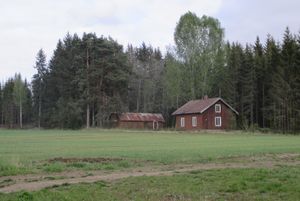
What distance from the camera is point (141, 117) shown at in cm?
11188

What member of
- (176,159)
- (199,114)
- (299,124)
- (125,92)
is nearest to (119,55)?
(125,92)

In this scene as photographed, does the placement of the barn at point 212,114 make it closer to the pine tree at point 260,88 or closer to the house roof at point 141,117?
the pine tree at point 260,88

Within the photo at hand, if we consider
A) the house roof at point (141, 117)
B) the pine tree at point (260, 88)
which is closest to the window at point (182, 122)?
the pine tree at point (260, 88)

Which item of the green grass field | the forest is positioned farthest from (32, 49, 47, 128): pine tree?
the green grass field

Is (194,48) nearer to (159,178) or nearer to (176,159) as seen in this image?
(176,159)

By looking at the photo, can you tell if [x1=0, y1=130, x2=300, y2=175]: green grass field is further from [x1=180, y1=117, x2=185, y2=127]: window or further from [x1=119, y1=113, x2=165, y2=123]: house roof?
[x1=119, y1=113, x2=165, y2=123]: house roof

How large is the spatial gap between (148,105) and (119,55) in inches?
879

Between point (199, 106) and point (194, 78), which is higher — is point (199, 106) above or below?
below

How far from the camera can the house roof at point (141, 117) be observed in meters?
108

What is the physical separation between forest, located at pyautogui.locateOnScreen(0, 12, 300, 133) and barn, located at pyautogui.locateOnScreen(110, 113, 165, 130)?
3.16m

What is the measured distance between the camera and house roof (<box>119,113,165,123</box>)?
10833 cm

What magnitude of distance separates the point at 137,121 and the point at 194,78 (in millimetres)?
19132

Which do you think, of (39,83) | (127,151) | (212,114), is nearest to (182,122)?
(212,114)

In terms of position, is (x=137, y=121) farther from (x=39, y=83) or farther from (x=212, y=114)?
(x=39, y=83)
